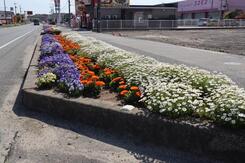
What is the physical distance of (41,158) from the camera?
15.2 ft

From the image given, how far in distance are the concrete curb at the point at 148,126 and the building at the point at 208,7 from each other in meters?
74.1

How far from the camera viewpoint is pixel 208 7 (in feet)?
271

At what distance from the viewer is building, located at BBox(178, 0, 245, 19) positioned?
77.9 m

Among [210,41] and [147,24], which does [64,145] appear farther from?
[147,24]

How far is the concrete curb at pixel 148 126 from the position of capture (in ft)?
14.0

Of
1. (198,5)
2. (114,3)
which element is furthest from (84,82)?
(198,5)

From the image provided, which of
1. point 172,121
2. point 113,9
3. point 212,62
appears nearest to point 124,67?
point 172,121

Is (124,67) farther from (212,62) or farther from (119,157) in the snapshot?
(212,62)

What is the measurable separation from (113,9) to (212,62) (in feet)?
145

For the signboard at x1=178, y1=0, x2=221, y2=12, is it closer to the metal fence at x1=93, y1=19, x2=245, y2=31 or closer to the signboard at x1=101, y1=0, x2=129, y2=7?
the metal fence at x1=93, y1=19, x2=245, y2=31

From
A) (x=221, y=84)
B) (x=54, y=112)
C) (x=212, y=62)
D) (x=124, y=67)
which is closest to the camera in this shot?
(x=221, y=84)

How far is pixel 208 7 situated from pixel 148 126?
8212 cm

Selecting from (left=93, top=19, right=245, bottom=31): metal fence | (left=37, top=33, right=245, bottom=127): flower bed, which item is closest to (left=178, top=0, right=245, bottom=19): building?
(left=93, top=19, right=245, bottom=31): metal fence

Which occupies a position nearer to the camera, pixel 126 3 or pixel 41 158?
pixel 41 158
